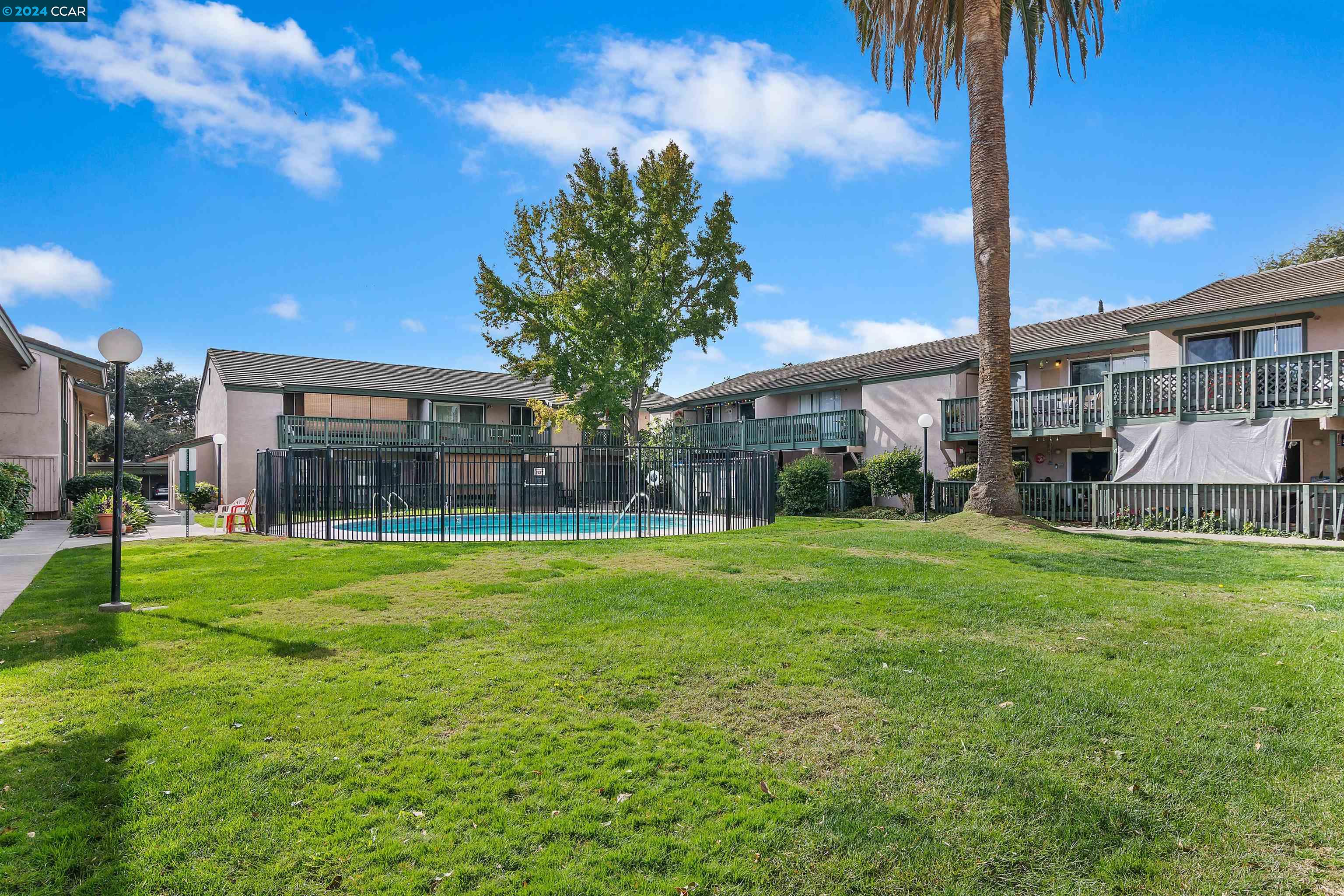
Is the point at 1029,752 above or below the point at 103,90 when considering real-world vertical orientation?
below

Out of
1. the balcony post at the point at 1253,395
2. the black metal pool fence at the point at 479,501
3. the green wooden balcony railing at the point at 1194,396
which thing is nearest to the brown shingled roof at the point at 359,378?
the black metal pool fence at the point at 479,501

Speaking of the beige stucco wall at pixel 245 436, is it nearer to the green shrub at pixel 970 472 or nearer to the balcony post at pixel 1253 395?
the green shrub at pixel 970 472

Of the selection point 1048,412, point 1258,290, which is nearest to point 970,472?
point 1048,412

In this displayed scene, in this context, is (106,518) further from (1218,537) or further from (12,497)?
(1218,537)

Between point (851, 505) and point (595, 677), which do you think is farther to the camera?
point (851, 505)

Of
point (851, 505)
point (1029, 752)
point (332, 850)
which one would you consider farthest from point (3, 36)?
point (851, 505)

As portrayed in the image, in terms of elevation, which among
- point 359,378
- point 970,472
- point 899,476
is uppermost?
point 359,378

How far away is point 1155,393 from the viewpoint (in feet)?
58.5

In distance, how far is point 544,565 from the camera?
10.3m

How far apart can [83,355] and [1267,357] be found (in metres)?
31.8

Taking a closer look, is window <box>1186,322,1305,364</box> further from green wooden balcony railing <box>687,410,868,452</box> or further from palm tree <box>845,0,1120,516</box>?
green wooden balcony railing <box>687,410,868,452</box>

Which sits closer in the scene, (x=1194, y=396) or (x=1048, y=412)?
(x=1194, y=396)

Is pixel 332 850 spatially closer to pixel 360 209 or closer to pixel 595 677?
pixel 595 677

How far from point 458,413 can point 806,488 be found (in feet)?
66.5
